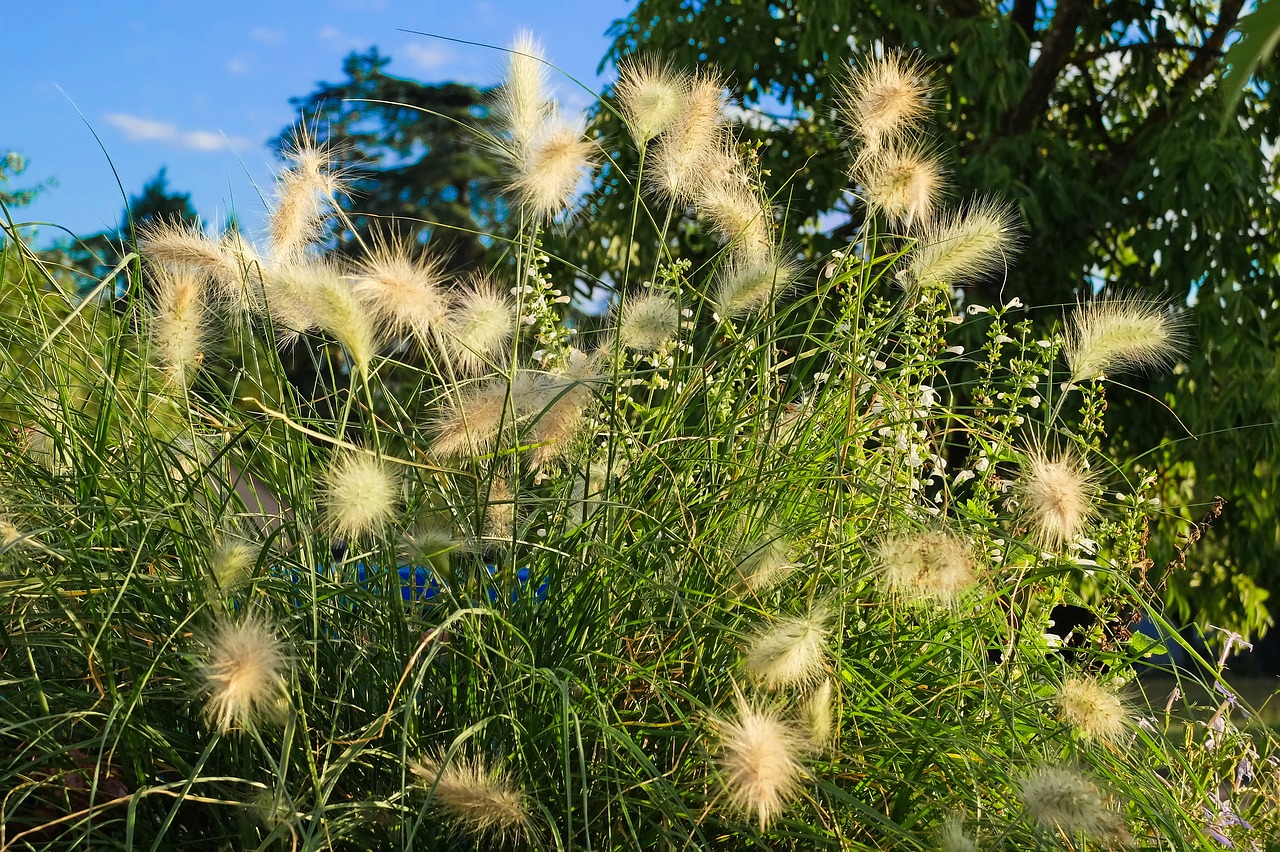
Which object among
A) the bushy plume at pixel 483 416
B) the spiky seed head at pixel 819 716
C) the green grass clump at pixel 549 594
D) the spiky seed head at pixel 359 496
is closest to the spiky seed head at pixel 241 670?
the green grass clump at pixel 549 594

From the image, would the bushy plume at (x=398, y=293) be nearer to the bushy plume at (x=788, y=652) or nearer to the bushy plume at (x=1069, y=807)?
the bushy plume at (x=788, y=652)

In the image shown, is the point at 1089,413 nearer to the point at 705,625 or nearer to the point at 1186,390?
the point at 705,625

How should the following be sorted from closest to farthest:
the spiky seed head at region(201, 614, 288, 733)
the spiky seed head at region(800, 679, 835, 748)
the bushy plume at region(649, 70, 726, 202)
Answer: the spiky seed head at region(201, 614, 288, 733) < the spiky seed head at region(800, 679, 835, 748) < the bushy plume at region(649, 70, 726, 202)

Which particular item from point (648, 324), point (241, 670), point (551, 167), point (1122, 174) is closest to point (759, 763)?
point (241, 670)

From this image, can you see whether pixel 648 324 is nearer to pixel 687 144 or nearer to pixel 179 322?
pixel 687 144

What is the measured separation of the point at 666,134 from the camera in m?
1.93

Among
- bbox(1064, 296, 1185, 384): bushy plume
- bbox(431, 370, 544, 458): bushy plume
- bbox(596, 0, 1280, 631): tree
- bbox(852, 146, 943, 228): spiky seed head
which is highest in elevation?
bbox(596, 0, 1280, 631): tree

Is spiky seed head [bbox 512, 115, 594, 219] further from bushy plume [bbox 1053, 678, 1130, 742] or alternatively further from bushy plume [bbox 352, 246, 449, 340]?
bushy plume [bbox 1053, 678, 1130, 742]

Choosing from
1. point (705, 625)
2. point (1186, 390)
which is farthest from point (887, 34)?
point (705, 625)

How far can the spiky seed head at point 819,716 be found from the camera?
1291 mm

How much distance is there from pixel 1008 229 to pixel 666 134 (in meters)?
0.66

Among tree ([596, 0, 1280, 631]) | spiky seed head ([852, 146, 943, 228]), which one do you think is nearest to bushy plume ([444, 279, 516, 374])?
spiky seed head ([852, 146, 943, 228])

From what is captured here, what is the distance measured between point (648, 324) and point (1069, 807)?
0.94 metres

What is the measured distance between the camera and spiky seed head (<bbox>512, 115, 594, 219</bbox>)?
1730 mm
